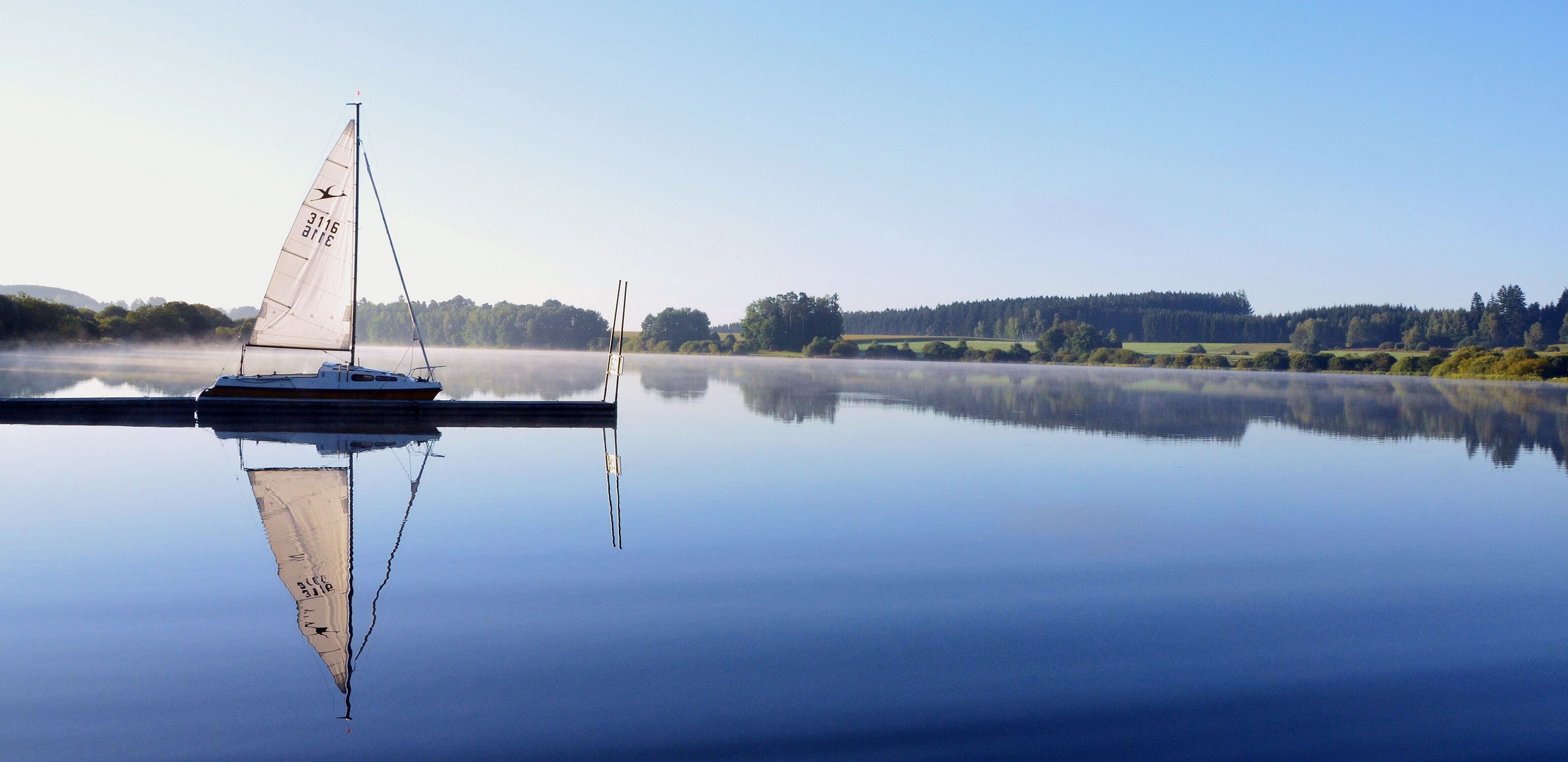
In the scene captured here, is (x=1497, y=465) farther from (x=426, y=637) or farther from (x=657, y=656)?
(x=426, y=637)

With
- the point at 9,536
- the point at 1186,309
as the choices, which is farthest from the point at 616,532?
the point at 1186,309

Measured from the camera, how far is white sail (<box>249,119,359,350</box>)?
20.9m

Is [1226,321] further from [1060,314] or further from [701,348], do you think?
[701,348]

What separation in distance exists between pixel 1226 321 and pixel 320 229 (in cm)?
13677

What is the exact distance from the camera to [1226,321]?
136m

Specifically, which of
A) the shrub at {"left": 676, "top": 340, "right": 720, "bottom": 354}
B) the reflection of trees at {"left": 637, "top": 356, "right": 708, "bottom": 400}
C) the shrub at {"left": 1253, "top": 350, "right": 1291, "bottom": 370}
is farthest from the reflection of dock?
the shrub at {"left": 676, "top": 340, "right": 720, "bottom": 354}

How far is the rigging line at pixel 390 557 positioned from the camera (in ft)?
18.8

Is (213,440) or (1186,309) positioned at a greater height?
(1186,309)

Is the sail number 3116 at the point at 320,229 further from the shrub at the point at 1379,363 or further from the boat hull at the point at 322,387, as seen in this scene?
the shrub at the point at 1379,363

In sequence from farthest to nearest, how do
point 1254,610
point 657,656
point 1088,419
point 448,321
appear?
point 448,321, point 1088,419, point 1254,610, point 657,656

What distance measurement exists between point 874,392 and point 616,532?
2729cm

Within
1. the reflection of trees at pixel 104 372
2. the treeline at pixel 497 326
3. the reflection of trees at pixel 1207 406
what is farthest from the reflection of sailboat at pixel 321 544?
the treeline at pixel 497 326

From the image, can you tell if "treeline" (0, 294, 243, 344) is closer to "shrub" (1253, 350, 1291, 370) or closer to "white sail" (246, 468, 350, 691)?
"white sail" (246, 468, 350, 691)

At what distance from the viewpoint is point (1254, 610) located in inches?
275
